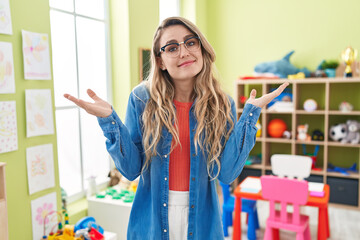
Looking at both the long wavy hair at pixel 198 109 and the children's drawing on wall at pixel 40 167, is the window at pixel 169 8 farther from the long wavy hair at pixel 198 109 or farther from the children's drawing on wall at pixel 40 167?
the long wavy hair at pixel 198 109

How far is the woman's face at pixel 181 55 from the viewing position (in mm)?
1219

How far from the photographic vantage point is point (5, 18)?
1.92m

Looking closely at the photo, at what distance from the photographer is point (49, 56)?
2.22 m

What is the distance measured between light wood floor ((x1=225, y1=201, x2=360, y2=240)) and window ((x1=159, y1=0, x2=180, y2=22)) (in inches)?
103

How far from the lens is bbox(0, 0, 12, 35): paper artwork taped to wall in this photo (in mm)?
1892

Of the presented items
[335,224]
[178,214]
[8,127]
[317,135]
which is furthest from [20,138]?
[317,135]

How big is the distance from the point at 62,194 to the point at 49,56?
3.40ft

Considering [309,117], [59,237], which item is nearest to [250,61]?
[309,117]

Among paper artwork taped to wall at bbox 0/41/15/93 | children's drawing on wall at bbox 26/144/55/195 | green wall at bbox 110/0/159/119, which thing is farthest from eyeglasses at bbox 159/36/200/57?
green wall at bbox 110/0/159/119

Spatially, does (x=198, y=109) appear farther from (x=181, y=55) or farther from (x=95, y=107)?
(x=95, y=107)

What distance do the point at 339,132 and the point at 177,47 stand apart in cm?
324

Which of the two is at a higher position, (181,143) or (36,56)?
(36,56)

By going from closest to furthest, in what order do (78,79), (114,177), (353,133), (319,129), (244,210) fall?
(78,79), (244,210), (114,177), (353,133), (319,129)

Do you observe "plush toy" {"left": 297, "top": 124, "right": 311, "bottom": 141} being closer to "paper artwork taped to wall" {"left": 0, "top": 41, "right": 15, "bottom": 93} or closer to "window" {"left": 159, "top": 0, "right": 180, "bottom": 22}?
"window" {"left": 159, "top": 0, "right": 180, "bottom": 22}
